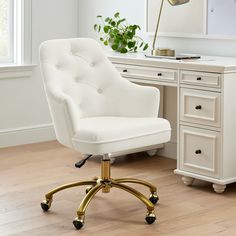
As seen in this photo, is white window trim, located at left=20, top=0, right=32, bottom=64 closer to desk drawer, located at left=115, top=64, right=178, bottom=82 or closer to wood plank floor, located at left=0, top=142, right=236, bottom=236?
wood plank floor, located at left=0, top=142, right=236, bottom=236

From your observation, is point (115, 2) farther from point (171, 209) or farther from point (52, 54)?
point (171, 209)

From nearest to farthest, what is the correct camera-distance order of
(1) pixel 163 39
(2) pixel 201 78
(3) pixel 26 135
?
(2) pixel 201 78, (1) pixel 163 39, (3) pixel 26 135

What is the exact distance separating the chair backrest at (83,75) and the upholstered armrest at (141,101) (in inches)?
2.4

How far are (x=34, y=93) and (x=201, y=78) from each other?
5.81 feet

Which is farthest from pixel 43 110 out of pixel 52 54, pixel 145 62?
pixel 52 54

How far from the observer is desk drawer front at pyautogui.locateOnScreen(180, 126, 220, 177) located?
377 centimetres

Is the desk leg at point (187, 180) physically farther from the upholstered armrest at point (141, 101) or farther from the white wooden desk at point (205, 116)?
the upholstered armrest at point (141, 101)

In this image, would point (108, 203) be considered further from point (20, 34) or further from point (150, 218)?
point (20, 34)

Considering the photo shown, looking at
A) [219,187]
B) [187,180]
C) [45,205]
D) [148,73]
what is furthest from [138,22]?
[45,205]

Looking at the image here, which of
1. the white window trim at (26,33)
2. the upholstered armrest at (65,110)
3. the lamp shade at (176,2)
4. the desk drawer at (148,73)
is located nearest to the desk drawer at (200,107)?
the desk drawer at (148,73)

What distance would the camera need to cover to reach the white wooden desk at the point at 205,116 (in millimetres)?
3697

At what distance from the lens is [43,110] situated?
522 centimetres

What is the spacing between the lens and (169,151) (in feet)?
15.4

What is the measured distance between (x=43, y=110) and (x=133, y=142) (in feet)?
6.75
